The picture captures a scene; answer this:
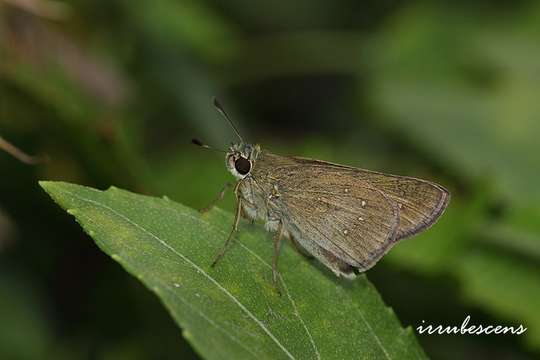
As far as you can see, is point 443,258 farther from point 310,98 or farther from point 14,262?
point 310,98

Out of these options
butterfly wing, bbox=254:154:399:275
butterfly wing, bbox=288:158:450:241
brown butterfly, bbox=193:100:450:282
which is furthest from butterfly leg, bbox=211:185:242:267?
butterfly wing, bbox=288:158:450:241

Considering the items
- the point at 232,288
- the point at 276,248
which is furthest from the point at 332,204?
the point at 232,288

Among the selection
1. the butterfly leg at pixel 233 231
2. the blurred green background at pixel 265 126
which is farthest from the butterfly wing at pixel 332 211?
the blurred green background at pixel 265 126

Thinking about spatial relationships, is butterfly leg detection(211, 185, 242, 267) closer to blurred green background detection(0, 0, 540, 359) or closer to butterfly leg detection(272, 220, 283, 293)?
butterfly leg detection(272, 220, 283, 293)

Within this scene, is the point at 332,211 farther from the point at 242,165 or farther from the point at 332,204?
the point at 242,165

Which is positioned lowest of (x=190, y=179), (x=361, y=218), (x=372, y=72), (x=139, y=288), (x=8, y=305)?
(x=8, y=305)

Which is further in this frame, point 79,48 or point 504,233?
point 79,48

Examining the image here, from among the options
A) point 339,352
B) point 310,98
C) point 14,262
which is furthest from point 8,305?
point 310,98
